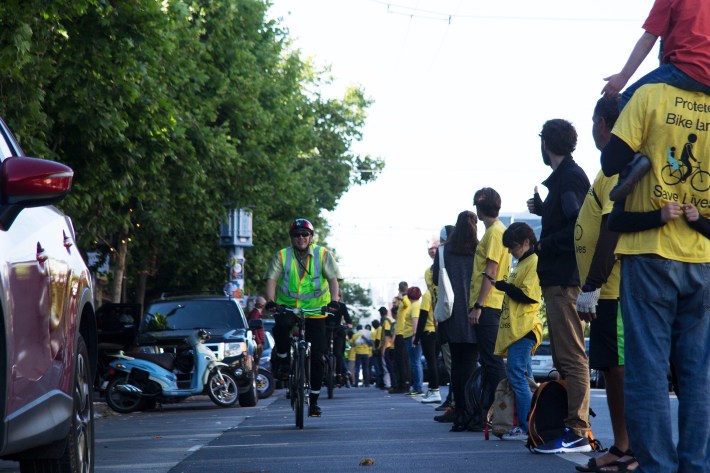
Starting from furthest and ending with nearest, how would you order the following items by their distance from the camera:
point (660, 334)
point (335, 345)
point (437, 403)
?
point (335, 345)
point (437, 403)
point (660, 334)

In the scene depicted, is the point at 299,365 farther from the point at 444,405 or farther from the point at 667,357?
the point at 667,357

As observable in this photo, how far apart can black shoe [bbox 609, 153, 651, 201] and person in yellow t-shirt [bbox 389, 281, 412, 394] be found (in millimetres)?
18753

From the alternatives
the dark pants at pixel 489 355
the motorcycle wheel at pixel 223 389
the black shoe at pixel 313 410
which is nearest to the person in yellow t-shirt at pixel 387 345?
the motorcycle wheel at pixel 223 389

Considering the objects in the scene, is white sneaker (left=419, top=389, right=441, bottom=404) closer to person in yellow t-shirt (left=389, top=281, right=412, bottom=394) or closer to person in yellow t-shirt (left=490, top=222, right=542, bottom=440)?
person in yellow t-shirt (left=389, top=281, right=412, bottom=394)

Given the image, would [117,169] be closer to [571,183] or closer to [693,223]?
[571,183]

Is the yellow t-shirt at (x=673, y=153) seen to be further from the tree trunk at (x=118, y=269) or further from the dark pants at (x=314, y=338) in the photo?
the tree trunk at (x=118, y=269)

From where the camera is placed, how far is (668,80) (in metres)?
5.51

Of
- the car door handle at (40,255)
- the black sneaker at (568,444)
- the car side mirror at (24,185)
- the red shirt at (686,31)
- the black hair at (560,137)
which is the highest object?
the red shirt at (686,31)

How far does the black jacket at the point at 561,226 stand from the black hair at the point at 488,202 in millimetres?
2860

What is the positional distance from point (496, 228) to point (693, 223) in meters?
6.47

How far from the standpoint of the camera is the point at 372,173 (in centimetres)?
6412

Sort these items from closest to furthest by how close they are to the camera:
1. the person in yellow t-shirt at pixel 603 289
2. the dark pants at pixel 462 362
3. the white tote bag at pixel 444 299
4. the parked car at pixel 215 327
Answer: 1. the person in yellow t-shirt at pixel 603 289
2. the dark pants at pixel 462 362
3. the white tote bag at pixel 444 299
4. the parked car at pixel 215 327

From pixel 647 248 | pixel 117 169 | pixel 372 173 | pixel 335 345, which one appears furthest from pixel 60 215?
pixel 372 173

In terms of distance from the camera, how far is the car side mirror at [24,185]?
505 centimetres
